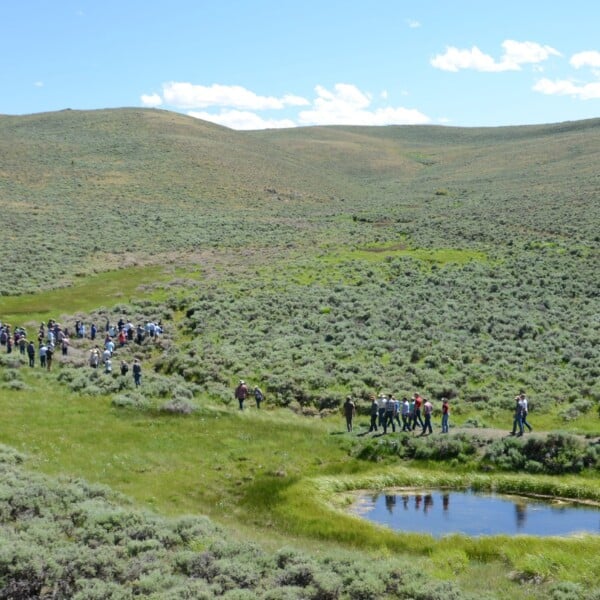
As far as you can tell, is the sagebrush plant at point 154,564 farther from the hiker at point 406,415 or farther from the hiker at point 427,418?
the hiker at point 406,415

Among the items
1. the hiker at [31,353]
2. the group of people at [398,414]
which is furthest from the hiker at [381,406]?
the hiker at [31,353]

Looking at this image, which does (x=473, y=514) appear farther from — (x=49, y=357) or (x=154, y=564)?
(x=49, y=357)

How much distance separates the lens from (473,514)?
22.9 metres

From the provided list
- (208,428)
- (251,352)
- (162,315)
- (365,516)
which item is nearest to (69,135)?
(162,315)

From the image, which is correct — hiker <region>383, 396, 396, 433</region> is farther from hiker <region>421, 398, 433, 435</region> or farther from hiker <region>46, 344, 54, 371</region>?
hiker <region>46, 344, 54, 371</region>

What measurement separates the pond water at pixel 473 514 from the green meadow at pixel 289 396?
3.15 ft

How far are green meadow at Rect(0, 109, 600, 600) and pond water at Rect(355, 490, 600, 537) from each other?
37.8 inches

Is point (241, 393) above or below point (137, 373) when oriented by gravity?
below

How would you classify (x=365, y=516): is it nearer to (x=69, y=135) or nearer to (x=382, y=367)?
(x=382, y=367)

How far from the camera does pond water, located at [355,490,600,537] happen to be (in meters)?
21.5

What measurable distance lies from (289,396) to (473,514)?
13741 mm

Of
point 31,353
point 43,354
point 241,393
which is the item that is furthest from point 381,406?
point 31,353

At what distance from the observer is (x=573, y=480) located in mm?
25156

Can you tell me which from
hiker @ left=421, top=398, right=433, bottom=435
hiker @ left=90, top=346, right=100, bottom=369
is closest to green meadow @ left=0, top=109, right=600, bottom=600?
hiker @ left=90, top=346, right=100, bottom=369
